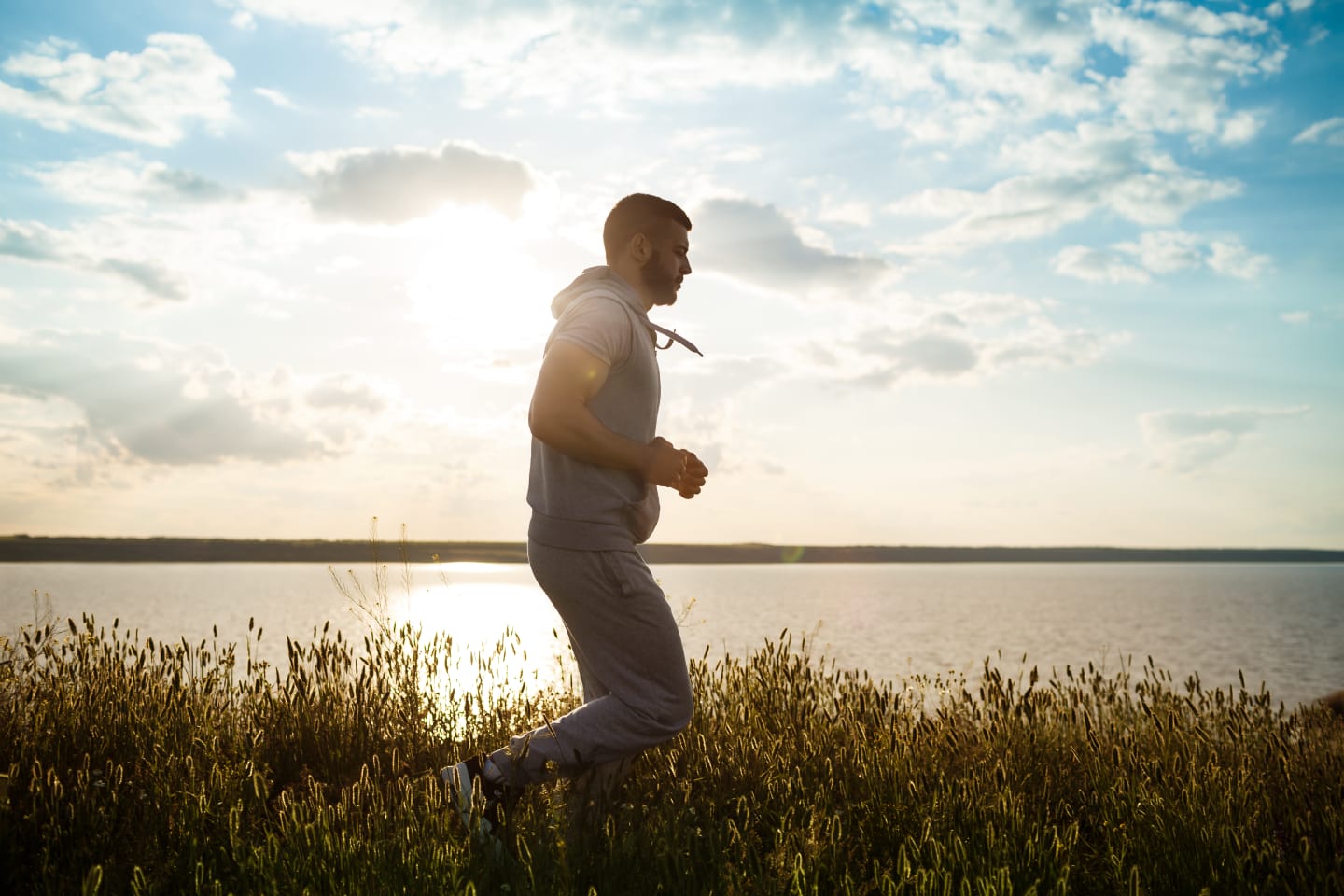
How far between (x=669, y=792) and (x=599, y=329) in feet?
6.53

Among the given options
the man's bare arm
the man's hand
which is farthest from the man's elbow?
the man's hand

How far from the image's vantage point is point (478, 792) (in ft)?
12.1

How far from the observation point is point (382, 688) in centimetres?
557

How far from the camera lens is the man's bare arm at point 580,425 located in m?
3.52

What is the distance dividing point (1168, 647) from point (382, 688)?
32.2 metres

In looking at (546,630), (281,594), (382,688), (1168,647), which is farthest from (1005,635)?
(281,594)

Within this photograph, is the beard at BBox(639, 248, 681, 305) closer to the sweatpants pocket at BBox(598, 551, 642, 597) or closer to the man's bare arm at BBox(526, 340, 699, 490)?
the man's bare arm at BBox(526, 340, 699, 490)

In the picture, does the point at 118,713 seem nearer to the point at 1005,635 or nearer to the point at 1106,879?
the point at 1106,879

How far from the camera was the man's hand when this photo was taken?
3594mm

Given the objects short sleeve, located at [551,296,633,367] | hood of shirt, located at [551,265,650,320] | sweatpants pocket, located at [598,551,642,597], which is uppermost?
hood of shirt, located at [551,265,650,320]

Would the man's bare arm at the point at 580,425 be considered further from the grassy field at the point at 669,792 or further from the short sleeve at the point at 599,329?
the grassy field at the point at 669,792

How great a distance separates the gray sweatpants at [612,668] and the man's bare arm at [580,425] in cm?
35

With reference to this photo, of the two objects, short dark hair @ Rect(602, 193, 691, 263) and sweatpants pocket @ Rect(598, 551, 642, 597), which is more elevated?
short dark hair @ Rect(602, 193, 691, 263)

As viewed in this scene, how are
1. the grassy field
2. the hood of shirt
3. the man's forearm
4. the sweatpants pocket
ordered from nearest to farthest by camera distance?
the grassy field < the man's forearm < the sweatpants pocket < the hood of shirt
